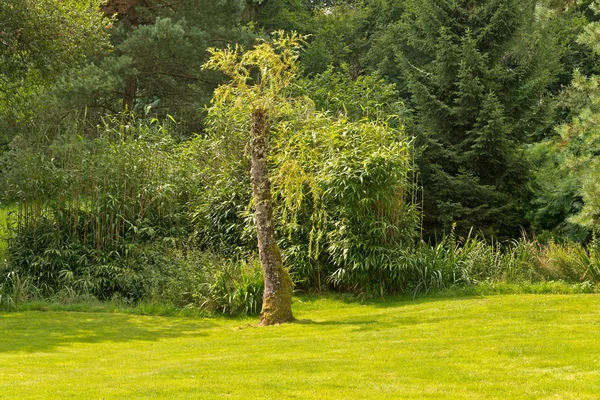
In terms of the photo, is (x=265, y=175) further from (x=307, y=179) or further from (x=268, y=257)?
(x=268, y=257)

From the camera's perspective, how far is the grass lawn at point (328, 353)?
5.65m

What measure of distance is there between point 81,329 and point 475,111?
982 centimetres

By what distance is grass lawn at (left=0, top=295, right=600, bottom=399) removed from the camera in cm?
565

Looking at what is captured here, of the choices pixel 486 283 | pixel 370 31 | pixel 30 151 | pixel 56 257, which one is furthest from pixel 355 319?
pixel 370 31

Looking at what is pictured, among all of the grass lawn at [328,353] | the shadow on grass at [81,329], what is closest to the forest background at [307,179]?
the shadow on grass at [81,329]

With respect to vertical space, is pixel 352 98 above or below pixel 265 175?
above

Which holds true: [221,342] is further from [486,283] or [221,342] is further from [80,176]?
[80,176]

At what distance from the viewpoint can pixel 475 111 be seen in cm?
A: 1647

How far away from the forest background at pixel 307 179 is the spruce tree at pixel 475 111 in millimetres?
42

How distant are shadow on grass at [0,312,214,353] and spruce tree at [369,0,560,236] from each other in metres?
7.40

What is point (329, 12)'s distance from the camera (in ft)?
122

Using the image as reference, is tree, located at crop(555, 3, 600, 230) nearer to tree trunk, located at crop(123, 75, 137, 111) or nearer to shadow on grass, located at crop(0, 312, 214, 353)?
shadow on grass, located at crop(0, 312, 214, 353)

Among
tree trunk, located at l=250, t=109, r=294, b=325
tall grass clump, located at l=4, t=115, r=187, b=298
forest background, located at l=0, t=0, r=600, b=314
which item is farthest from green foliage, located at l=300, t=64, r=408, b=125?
tree trunk, located at l=250, t=109, r=294, b=325

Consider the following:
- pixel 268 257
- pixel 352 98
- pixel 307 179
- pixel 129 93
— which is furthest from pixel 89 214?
pixel 129 93
